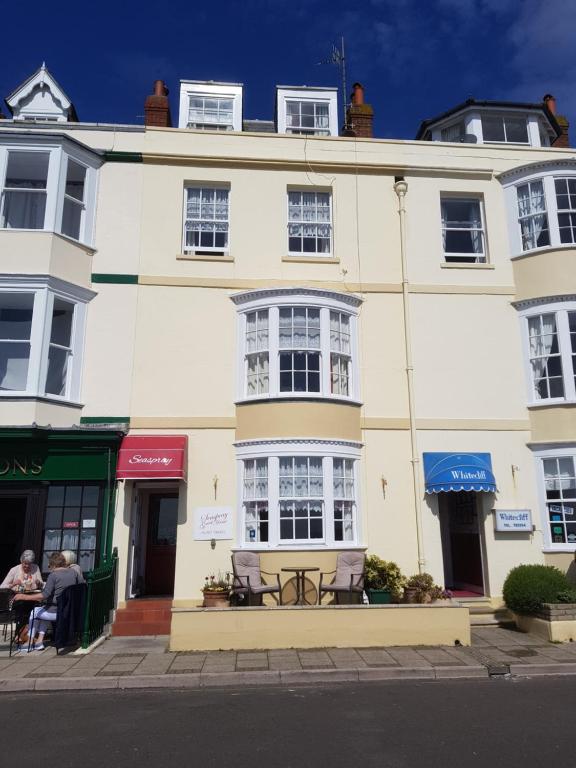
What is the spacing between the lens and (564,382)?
1307cm

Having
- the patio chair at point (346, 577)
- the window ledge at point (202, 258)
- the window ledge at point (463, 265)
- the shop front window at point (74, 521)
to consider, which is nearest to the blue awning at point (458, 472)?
the patio chair at point (346, 577)

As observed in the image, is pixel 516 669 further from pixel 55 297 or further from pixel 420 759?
pixel 55 297

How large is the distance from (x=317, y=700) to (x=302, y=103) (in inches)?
582

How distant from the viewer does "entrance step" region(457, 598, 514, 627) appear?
12.0 meters

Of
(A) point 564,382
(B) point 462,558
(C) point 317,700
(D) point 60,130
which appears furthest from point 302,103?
(C) point 317,700

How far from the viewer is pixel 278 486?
1212 centimetres

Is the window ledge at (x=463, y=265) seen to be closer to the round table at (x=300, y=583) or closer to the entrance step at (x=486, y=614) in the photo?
the entrance step at (x=486, y=614)

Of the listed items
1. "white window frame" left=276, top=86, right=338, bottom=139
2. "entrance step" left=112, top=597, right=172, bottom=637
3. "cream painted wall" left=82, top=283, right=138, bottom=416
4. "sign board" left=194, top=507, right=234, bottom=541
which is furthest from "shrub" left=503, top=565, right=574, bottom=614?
"white window frame" left=276, top=86, right=338, bottom=139

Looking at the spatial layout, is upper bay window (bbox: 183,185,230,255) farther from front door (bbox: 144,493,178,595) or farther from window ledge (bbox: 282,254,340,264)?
front door (bbox: 144,493,178,595)

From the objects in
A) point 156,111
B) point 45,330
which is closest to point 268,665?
point 45,330

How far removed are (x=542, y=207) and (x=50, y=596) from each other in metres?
13.3

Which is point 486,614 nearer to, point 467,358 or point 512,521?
point 512,521

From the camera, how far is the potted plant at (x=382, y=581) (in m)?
11.3

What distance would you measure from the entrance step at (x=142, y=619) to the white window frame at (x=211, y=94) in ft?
39.6
